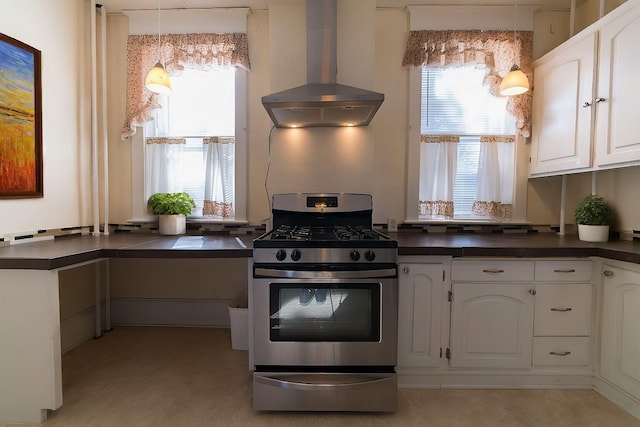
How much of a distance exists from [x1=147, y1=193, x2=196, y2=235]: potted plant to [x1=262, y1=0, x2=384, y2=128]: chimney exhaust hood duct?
1.00 m

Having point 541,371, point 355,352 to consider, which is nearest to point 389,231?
point 355,352

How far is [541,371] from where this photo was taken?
201 cm

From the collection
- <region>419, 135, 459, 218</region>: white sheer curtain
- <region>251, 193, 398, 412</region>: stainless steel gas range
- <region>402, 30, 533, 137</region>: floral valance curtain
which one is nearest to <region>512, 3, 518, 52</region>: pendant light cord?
<region>402, 30, 533, 137</region>: floral valance curtain

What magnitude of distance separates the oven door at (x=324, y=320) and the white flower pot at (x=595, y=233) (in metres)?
1.47

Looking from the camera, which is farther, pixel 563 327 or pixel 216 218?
pixel 216 218

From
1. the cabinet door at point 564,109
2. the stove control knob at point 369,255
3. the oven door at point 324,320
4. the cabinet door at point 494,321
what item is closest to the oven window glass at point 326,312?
the oven door at point 324,320

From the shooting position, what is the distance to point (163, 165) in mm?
2783

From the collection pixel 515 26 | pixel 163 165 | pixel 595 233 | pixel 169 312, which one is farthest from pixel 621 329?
pixel 163 165

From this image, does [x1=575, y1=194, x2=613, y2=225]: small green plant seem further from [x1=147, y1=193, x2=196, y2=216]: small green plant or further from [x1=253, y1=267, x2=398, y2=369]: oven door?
[x1=147, y1=193, x2=196, y2=216]: small green plant

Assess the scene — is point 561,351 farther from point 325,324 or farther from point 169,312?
point 169,312

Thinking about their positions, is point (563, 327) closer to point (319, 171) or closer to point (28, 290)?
point (319, 171)

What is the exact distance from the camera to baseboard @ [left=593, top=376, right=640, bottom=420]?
178cm

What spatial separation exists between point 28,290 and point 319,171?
183 cm

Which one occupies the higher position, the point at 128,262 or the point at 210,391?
the point at 128,262
